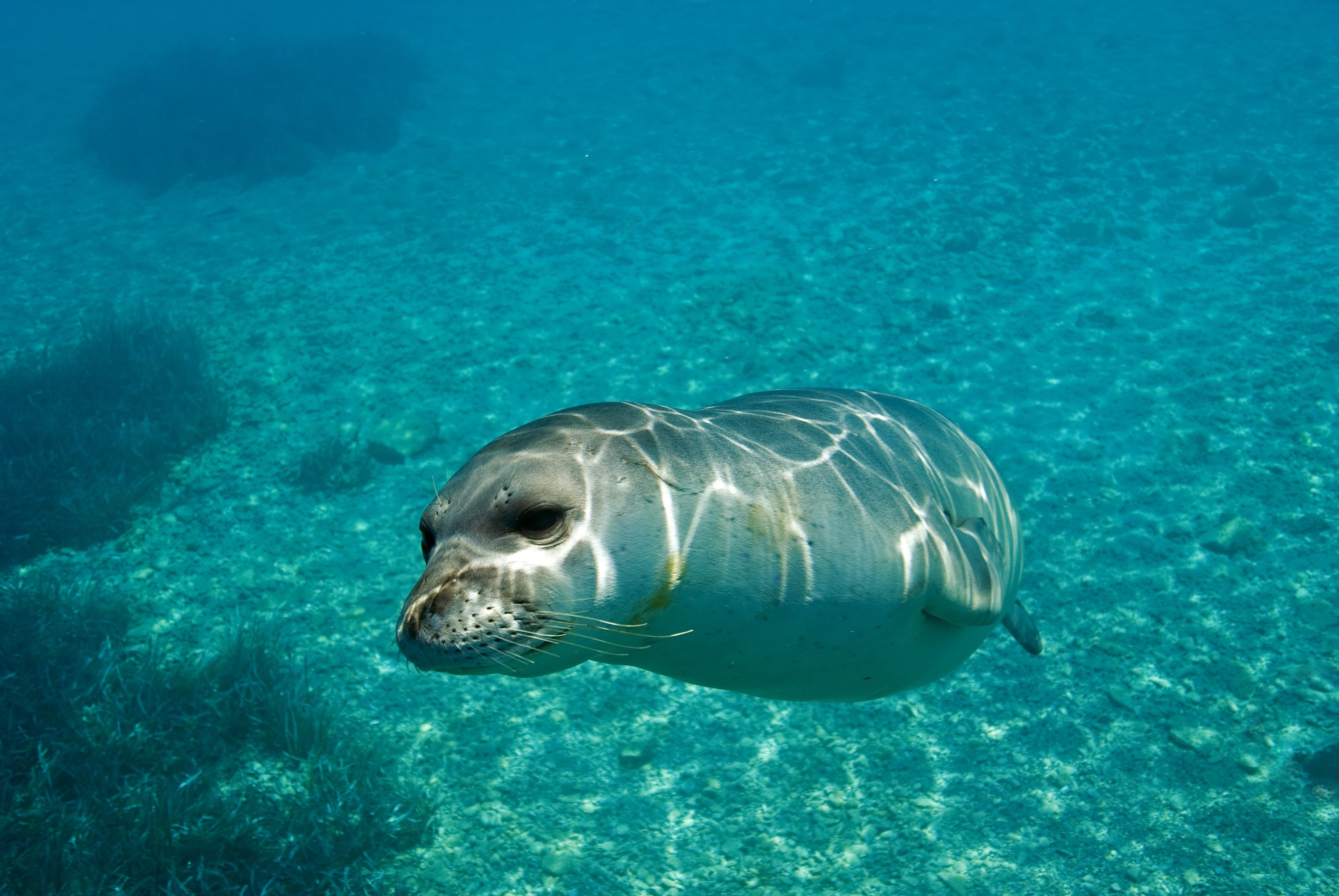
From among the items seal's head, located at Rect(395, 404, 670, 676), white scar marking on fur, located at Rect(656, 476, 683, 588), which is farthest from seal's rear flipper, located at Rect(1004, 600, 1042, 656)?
seal's head, located at Rect(395, 404, 670, 676)

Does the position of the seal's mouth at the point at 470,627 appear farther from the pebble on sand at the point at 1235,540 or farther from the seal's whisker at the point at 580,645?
the pebble on sand at the point at 1235,540

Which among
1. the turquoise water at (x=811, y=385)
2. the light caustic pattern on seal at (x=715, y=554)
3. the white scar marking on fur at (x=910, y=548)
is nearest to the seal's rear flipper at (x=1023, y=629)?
the light caustic pattern on seal at (x=715, y=554)

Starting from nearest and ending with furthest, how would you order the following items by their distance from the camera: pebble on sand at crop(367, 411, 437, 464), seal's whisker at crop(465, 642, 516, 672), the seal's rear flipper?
seal's whisker at crop(465, 642, 516, 672)
the seal's rear flipper
pebble on sand at crop(367, 411, 437, 464)

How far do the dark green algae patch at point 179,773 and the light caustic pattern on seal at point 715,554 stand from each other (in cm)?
367

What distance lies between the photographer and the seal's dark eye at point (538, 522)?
182 cm

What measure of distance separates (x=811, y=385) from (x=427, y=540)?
26.8 feet

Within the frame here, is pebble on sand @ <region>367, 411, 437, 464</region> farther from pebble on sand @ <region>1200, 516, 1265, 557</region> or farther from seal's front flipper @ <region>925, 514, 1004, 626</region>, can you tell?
Answer: pebble on sand @ <region>1200, 516, 1265, 557</region>

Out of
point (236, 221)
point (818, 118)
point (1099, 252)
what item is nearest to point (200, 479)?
point (236, 221)

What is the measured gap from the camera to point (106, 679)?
5.69 metres

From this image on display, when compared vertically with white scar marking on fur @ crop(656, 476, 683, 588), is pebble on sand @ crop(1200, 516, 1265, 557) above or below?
below

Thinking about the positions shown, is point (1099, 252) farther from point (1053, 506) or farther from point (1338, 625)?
point (1338, 625)

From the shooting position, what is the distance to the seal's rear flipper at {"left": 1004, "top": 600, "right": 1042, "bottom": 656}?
14.0 feet

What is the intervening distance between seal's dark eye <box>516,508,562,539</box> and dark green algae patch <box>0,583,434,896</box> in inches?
162

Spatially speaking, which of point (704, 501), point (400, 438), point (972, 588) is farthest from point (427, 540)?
point (400, 438)
